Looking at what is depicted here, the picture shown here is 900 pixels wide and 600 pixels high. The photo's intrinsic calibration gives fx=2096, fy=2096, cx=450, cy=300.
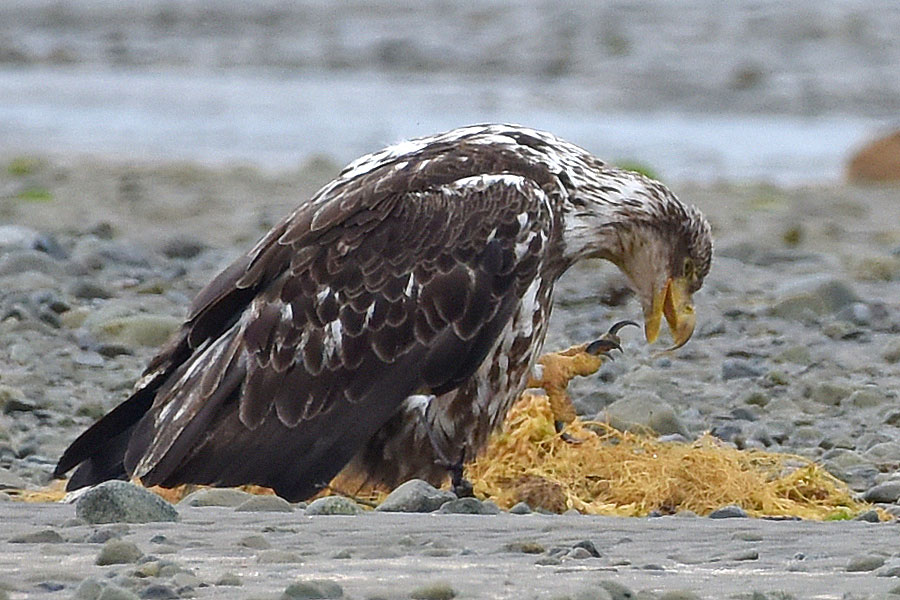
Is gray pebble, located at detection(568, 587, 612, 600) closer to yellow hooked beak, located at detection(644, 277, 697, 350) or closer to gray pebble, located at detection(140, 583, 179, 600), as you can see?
gray pebble, located at detection(140, 583, 179, 600)

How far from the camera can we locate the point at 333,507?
4973mm

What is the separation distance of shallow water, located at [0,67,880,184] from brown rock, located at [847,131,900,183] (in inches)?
26.5

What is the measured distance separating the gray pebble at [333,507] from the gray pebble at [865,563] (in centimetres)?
125

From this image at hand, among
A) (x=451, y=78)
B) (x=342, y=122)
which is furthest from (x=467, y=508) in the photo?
(x=451, y=78)

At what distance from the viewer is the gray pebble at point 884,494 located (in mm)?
5762

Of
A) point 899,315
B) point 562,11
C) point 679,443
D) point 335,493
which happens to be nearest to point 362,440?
point 335,493

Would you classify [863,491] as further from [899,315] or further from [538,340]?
[899,315]

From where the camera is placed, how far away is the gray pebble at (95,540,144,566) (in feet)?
13.3

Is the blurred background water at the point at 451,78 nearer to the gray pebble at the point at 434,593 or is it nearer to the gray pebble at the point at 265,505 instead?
the gray pebble at the point at 265,505

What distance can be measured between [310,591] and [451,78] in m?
20.0

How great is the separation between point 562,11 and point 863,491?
73.1 feet

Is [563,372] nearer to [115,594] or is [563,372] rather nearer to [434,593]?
[434,593]

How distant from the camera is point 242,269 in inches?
233

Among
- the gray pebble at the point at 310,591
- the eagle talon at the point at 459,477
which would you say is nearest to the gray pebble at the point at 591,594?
the gray pebble at the point at 310,591
